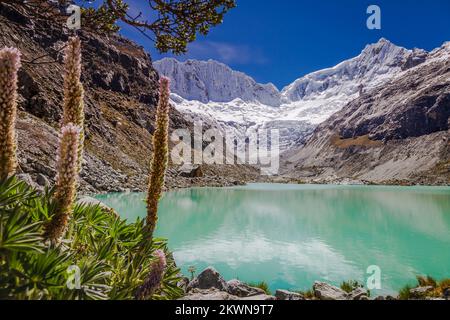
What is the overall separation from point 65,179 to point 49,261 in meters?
1.06

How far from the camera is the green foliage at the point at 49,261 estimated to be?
3967 millimetres

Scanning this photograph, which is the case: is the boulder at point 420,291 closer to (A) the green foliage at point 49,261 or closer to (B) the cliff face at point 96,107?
(A) the green foliage at point 49,261

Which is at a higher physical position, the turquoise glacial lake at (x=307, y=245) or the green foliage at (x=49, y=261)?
the green foliage at (x=49, y=261)

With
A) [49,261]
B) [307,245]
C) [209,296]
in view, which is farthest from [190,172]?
[49,261]

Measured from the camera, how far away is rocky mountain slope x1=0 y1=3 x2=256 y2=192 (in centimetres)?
5108

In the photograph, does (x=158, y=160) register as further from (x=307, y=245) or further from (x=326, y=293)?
(x=307, y=245)

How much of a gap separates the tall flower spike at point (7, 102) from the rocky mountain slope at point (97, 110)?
10.0 meters

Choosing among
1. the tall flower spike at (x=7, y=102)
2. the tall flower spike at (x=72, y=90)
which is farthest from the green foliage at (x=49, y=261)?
the tall flower spike at (x=72, y=90)

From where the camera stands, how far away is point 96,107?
326ft

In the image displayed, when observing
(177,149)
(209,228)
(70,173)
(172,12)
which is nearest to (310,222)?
(209,228)

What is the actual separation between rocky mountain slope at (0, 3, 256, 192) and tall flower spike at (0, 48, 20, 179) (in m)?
10.0

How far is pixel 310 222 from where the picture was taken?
36562 mm

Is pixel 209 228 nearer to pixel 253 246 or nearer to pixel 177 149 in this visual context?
pixel 253 246
